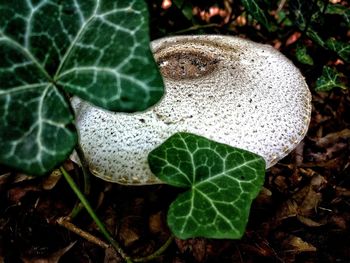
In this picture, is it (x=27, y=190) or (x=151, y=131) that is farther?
(x=27, y=190)

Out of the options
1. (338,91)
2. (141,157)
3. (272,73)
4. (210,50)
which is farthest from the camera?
(338,91)

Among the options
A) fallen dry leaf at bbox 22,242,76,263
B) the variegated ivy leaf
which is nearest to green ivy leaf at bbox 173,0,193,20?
the variegated ivy leaf

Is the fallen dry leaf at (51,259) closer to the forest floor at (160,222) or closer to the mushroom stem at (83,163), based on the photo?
the forest floor at (160,222)

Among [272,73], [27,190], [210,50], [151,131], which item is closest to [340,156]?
[272,73]

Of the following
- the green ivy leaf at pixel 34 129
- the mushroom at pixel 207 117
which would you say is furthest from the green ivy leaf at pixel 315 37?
the green ivy leaf at pixel 34 129

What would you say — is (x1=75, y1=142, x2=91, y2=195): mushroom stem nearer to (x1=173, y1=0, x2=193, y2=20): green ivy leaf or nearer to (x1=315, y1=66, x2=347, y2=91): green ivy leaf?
(x1=315, y1=66, x2=347, y2=91): green ivy leaf

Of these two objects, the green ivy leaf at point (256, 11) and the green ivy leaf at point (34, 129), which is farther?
the green ivy leaf at point (256, 11)

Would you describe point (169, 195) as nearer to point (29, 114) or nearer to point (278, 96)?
point (278, 96)
